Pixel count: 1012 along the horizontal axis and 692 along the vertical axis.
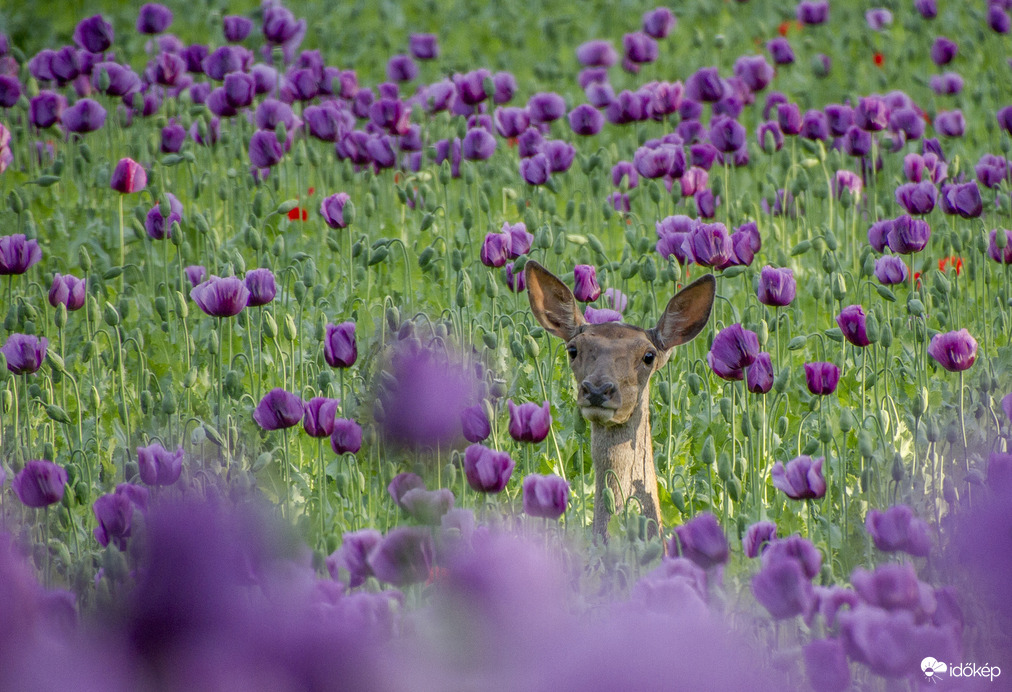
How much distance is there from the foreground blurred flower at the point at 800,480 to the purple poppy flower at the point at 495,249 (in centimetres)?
154

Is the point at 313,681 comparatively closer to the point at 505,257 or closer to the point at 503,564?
the point at 503,564

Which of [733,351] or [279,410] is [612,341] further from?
[279,410]

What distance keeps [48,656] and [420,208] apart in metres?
5.48

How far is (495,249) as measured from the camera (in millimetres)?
3932

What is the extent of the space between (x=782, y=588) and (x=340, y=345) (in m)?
1.69

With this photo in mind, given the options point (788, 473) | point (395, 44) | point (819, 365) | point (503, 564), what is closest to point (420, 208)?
point (819, 365)

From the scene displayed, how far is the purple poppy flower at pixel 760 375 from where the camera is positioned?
10.2 ft

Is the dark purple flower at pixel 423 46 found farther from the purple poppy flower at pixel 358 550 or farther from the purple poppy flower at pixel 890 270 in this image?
the purple poppy flower at pixel 358 550

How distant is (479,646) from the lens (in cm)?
47

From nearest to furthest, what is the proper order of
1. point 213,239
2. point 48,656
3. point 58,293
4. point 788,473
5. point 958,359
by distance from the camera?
point 48,656
point 788,473
point 958,359
point 58,293
point 213,239

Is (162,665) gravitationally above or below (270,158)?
below

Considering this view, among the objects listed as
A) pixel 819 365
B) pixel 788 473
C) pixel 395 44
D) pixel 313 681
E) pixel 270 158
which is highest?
pixel 395 44

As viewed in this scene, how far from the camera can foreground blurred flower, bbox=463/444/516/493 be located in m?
2.46

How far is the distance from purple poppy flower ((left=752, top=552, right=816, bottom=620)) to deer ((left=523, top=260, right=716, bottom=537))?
1101 millimetres
